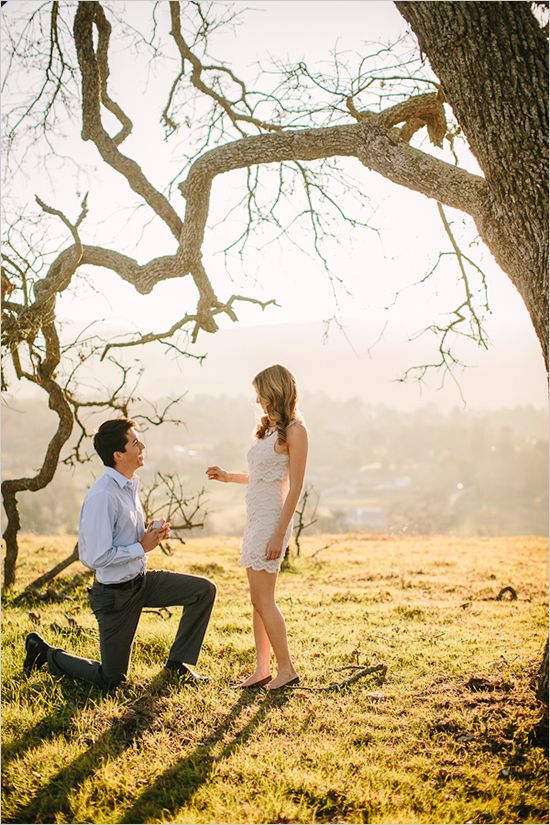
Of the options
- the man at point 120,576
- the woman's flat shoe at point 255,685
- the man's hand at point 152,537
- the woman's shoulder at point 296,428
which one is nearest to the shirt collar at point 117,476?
the man at point 120,576

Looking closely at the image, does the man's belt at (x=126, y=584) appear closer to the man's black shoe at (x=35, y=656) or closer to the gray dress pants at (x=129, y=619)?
the gray dress pants at (x=129, y=619)

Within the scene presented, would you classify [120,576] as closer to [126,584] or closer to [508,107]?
[126,584]

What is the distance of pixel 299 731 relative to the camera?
406 centimetres

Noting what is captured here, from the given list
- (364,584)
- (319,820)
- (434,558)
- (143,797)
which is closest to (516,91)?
(319,820)

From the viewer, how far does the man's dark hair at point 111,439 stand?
4.70m

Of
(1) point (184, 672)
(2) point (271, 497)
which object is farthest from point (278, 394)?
(1) point (184, 672)

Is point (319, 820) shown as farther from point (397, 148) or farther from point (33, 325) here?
point (33, 325)

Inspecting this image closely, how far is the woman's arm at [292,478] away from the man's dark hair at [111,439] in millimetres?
1217

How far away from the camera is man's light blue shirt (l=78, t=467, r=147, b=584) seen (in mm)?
4480

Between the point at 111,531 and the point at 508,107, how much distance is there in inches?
148

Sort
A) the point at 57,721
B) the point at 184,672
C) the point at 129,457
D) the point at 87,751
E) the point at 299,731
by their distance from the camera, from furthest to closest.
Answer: the point at 184,672 < the point at 129,457 < the point at 57,721 < the point at 299,731 < the point at 87,751

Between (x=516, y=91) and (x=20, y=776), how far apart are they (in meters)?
4.89

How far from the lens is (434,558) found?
12.0 metres

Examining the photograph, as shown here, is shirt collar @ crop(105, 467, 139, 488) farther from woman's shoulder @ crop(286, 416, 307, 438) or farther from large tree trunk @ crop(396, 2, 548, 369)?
large tree trunk @ crop(396, 2, 548, 369)
